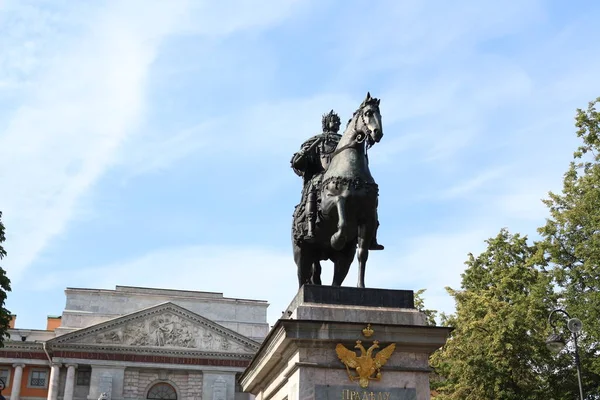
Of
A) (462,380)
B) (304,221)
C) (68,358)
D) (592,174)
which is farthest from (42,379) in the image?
(304,221)

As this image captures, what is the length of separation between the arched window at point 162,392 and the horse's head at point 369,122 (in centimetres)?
5212

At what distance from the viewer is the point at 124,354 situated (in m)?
56.8

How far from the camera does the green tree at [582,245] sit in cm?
2339

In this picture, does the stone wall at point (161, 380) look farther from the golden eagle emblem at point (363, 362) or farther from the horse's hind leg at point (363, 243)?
the golden eagle emblem at point (363, 362)

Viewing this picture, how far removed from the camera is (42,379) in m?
56.8

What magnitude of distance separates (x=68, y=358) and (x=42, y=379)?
122 inches

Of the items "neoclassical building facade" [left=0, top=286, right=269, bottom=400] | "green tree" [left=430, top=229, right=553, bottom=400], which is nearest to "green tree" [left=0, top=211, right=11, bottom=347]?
"green tree" [left=430, top=229, right=553, bottom=400]

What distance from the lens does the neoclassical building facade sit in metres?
55.6

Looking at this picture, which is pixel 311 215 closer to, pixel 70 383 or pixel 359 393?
pixel 359 393

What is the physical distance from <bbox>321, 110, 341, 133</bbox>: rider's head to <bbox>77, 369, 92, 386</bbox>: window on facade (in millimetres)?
50902

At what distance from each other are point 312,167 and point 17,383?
5244 centimetres

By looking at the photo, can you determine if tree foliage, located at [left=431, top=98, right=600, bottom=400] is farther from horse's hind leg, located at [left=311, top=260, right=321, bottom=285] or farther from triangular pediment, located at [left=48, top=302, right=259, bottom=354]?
triangular pediment, located at [left=48, top=302, right=259, bottom=354]

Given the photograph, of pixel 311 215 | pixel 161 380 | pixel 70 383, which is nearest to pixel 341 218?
pixel 311 215

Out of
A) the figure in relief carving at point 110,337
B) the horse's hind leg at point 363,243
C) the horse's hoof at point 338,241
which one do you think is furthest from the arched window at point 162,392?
the horse's hind leg at point 363,243
